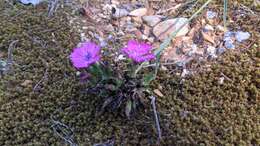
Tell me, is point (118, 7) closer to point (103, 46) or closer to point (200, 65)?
point (103, 46)

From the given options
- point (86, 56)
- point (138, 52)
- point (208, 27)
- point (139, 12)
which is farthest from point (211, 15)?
point (86, 56)

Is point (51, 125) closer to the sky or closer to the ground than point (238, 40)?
closer to the ground

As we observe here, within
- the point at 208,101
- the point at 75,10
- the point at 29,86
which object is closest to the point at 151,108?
the point at 208,101

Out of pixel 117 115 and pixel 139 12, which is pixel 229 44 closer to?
pixel 139 12

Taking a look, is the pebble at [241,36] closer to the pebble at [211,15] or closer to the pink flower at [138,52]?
the pebble at [211,15]

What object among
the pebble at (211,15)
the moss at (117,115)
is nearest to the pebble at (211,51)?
the moss at (117,115)

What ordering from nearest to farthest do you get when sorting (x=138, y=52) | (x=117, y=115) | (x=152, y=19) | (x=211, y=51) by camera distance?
(x=138, y=52) → (x=117, y=115) → (x=211, y=51) → (x=152, y=19)

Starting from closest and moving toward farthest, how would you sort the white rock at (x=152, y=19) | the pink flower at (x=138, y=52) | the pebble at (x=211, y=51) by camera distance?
the pink flower at (x=138, y=52)
the pebble at (x=211, y=51)
the white rock at (x=152, y=19)
